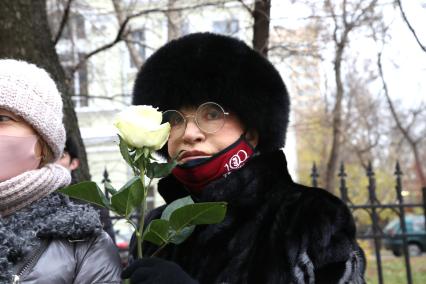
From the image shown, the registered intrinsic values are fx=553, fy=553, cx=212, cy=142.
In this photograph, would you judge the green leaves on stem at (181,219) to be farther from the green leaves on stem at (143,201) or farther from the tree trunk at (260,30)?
the tree trunk at (260,30)

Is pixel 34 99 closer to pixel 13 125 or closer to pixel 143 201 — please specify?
pixel 13 125

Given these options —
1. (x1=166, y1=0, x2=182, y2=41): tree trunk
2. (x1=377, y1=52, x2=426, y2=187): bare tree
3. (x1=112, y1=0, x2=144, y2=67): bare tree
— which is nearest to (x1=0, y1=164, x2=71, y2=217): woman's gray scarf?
(x1=377, y1=52, x2=426, y2=187): bare tree

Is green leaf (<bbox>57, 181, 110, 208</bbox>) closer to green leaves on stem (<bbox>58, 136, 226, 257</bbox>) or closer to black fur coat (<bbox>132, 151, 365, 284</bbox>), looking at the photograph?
green leaves on stem (<bbox>58, 136, 226, 257</bbox>)

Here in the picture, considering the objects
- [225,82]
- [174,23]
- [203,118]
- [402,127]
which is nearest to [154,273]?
[203,118]

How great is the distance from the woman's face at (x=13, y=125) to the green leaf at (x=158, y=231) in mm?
615

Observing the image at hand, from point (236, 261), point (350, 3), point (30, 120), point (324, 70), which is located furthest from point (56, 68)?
point (324, 70)

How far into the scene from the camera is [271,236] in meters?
1.94

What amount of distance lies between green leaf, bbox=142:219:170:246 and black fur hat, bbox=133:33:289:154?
65cm

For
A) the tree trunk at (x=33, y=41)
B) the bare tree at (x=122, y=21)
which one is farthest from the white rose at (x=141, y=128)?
the bare tree at (x=122, y=21)

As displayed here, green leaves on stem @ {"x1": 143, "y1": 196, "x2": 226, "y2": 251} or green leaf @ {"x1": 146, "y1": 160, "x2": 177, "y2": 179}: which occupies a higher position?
green leaf @ {"x1": 146, "y1": 160, "x2": 177, "y2": 179}

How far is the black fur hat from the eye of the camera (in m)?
2.15

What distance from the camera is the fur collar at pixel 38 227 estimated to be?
178 centimetres

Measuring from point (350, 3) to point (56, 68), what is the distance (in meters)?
→ 3.78

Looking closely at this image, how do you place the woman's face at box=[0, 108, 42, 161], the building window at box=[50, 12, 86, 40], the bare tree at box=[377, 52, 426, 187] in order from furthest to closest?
the building window at box=[50, 12, 86, 40] < the bare tree at box=[377, 52, 426, 187] < the woman's face at box=[0, 108, 42, 161]
